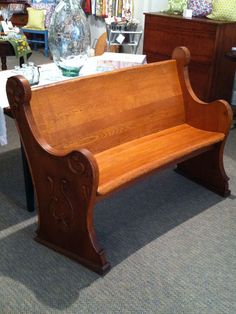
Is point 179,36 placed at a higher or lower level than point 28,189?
higher

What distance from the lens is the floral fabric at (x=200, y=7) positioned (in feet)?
11.3

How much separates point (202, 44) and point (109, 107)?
168 cm

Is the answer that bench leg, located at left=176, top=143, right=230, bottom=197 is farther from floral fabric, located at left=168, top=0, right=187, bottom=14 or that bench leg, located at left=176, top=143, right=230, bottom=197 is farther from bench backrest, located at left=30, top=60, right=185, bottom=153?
floral fabric, located at left=168, top=0, right=187, bottom=14

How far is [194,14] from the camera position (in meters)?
3.49

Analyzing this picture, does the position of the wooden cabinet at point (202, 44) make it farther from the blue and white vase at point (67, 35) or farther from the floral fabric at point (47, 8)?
the floral fabric at point (47, 8)

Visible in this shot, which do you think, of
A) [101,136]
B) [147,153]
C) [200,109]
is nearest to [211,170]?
[200,109]

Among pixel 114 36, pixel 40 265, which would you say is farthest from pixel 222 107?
pixel 114 36

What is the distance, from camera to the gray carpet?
158 centimetres

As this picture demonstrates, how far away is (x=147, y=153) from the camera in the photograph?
6.46 ft

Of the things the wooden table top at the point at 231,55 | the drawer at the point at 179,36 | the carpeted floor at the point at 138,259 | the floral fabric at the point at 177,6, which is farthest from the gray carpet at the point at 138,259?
the floral fabric at the point at 177,6

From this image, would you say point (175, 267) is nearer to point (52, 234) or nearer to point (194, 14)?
point (52, 234)

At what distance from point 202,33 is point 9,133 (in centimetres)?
187

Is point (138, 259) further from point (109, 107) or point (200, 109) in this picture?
point (200, 109)

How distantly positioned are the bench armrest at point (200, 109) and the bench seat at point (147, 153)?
0.05 metres
